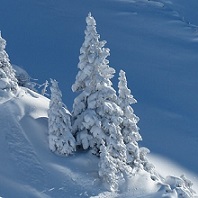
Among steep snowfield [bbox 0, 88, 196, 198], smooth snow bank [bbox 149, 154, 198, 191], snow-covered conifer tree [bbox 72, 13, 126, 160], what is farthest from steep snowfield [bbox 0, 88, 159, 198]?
smooth snow bank [bbox 149, 154, 198, 191]

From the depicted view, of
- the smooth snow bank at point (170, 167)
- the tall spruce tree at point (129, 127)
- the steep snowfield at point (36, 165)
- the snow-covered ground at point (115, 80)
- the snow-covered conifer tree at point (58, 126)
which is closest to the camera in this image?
the steep snowfield at point (36, 165)

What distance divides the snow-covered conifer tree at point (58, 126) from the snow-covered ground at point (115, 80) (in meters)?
0.74

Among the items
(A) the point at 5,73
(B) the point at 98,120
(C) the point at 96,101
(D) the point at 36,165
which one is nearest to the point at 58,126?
(B) the point at 98,120

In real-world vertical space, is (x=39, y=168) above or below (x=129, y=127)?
below

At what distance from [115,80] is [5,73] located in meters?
42.5

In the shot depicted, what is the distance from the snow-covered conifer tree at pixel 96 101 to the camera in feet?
124

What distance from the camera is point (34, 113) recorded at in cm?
3981

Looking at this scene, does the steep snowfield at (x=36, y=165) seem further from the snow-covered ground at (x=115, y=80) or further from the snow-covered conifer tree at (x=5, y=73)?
the snow-covered conifer tree at (x=5, y=73)

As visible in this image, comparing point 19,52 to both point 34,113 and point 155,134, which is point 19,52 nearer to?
point 155,134

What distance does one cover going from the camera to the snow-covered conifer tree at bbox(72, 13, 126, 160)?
37.9m

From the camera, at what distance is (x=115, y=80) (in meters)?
81.4

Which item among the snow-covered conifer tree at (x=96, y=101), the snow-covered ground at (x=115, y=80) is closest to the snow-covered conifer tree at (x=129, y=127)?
the snow-covered conifer tree at (x=96, y=101)

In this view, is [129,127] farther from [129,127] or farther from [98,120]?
[98,120]

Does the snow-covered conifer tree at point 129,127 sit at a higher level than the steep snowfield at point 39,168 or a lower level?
higher
